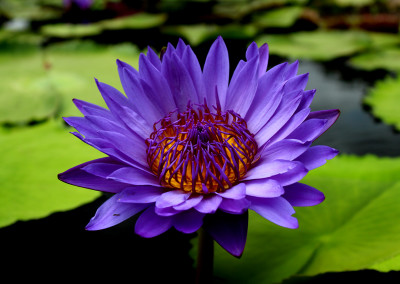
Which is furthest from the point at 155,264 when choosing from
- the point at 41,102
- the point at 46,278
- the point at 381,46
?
the point at 381,46

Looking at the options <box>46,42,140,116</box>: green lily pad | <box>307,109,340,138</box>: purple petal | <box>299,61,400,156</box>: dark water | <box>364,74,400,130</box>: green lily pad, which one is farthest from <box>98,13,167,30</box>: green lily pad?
<box>307,109,340,138</box>: purple petal

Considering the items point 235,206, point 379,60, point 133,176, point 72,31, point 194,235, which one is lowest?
point 379,60

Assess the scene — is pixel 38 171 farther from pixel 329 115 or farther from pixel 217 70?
pixel 329 115

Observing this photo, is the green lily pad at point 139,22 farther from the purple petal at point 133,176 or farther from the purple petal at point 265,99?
the purple petal at point 133,176

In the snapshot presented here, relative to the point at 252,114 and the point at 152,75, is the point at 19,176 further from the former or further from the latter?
the point at 252,114

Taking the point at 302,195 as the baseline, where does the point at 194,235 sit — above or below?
below

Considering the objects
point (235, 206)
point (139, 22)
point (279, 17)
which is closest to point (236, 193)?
point (235, 206)
